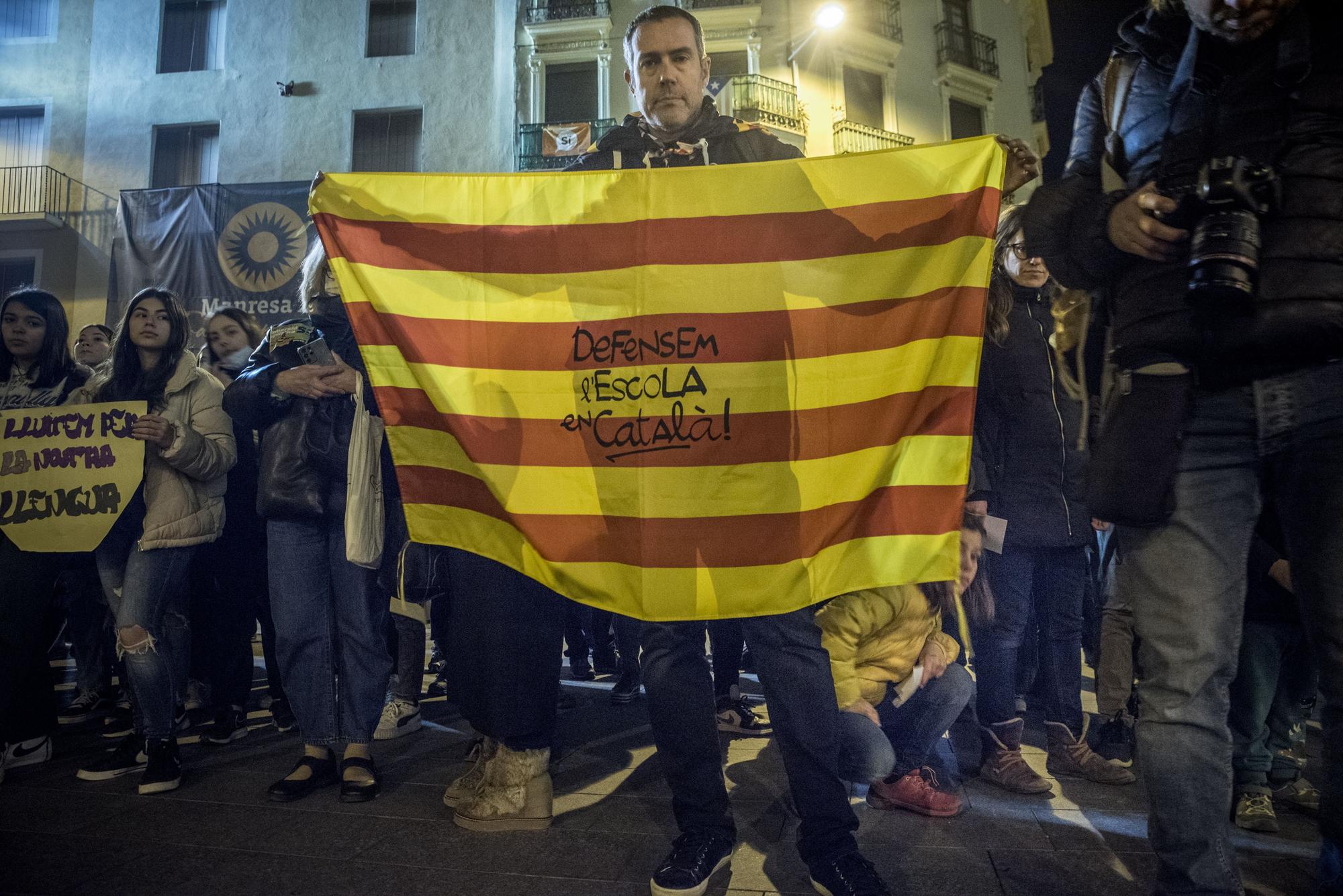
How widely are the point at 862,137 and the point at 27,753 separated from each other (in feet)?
69.5

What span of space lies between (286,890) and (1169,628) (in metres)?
2.05

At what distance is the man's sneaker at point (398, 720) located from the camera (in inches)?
146

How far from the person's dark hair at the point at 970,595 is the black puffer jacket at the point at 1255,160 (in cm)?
112

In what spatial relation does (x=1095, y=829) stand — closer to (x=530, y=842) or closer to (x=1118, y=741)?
(x=1118, y=741)

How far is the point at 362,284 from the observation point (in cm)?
237

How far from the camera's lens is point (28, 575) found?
3.14m

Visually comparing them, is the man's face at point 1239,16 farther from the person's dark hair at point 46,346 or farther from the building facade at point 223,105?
the building facade at point 223,105

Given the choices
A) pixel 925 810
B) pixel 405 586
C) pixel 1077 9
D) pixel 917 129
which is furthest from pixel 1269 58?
pixel 917 129

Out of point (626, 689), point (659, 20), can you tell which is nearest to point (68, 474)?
point (626, 689)

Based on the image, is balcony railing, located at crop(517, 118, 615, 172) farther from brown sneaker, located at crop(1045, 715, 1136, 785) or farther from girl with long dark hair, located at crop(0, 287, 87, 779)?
brown sneaker, located at crop(1045, 715, 1136, 785)

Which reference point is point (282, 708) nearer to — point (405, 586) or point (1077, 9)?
point (405, 586)

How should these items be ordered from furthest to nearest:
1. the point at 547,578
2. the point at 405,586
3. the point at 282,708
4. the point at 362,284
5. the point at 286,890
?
1. the point at 282,708
2. the point at 405,586
3. the point at 362,284
4. the point at 547,578
5. the point at 286,890

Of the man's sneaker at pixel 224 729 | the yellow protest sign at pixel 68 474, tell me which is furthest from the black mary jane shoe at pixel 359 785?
the yellow protest sign at pixel 68 474

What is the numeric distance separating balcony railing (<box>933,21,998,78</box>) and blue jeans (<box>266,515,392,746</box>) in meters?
23.6
